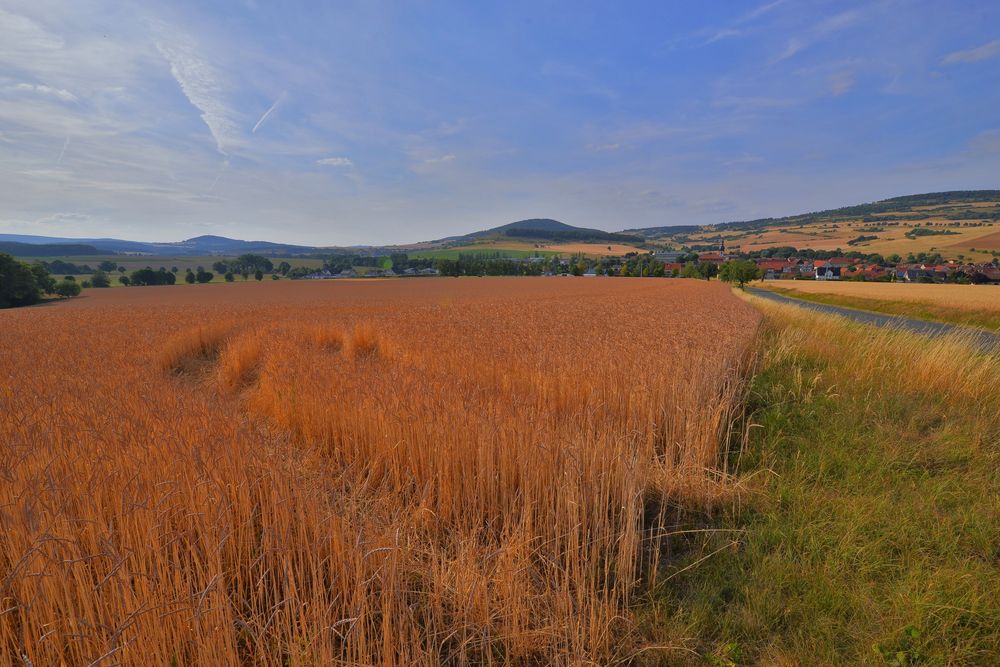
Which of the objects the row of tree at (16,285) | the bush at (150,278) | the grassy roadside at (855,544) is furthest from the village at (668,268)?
the grassy roadside at (855,544)

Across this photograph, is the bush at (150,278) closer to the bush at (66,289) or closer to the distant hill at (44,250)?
the bush at (66,289)

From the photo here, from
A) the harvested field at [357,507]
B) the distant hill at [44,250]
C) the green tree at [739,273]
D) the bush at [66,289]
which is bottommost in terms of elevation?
the green tree at [739,273]

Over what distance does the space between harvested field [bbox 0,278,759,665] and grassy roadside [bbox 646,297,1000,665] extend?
13.4 inches

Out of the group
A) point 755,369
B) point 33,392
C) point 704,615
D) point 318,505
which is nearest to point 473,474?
point 318,505

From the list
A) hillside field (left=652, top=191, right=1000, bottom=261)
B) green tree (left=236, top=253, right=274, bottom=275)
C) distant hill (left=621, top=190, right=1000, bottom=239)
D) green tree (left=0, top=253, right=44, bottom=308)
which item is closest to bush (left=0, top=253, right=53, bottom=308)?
green tree (left=0, top=253, right=44, bottom=308)

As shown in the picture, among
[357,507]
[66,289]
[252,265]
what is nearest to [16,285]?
[66,289]

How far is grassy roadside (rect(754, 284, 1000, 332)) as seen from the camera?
70.7ft

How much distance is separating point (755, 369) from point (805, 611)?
551 centimetres

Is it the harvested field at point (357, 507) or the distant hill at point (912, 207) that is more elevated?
the distant hill at point (912, 207)

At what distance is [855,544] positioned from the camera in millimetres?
2922

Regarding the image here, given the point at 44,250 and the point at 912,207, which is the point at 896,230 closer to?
the point at 912,207

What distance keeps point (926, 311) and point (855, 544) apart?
111 feet

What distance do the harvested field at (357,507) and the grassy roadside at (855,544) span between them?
13.4 inches

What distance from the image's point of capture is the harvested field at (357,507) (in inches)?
69.5
